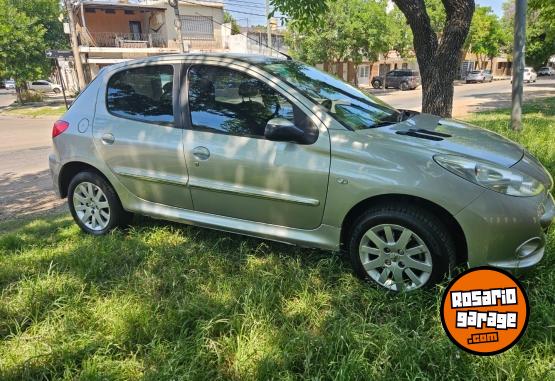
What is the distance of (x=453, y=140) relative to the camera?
123 inches

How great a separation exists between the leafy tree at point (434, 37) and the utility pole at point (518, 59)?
2.51 m

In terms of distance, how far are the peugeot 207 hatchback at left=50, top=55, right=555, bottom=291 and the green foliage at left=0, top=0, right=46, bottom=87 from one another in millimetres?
25276

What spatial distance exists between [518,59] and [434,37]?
9.88ft

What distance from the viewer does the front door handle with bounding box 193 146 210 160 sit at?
11.3 ft

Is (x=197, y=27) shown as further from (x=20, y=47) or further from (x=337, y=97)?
(x=337, y=97)

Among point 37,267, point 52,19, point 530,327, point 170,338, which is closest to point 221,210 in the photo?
point 170,338

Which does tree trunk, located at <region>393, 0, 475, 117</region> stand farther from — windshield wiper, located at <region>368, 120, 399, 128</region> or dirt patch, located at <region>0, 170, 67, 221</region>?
dirt patch, located at <region>0, 170, 67, 221</region>

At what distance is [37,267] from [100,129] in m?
1.32

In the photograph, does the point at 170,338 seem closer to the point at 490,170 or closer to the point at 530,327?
the point at 530,327

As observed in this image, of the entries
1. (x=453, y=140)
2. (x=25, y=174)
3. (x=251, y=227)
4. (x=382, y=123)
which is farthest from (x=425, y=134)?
(x=25, y=174)

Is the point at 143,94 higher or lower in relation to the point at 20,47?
lower

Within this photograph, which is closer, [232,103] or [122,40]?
[232,103]

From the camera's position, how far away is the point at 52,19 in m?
33.4

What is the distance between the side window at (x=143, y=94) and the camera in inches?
146
